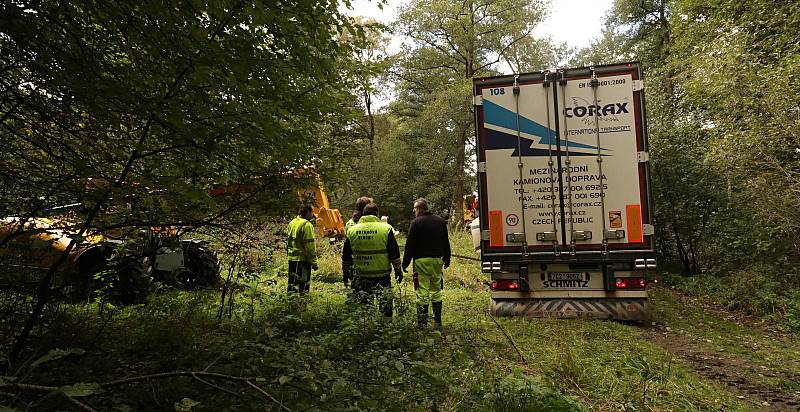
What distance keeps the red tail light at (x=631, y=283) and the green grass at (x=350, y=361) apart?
1.89 ft

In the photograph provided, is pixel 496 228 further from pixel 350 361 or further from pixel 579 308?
pixel 350 361

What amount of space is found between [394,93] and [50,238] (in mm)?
26620

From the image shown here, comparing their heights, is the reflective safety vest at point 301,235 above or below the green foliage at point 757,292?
above

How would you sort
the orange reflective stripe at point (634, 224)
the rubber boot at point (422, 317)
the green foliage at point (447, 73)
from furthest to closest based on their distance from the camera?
the green foliage at point (447, 73) < the orange reflective stripe at point (634, 224) < the rubber boot at point (422, 317)

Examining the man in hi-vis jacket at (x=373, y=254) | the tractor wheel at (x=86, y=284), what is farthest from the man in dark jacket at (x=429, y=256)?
the tractor wheel at (x=86, y=284)

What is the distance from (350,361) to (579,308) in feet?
13.6

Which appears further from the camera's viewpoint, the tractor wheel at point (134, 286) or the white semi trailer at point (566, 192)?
the white semi trailer at point (566, 192)

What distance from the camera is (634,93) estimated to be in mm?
6430

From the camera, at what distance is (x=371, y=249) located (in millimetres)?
6082

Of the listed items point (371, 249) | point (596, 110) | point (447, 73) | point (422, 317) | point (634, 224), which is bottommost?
point (422, 317)

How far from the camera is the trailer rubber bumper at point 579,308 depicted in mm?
6441

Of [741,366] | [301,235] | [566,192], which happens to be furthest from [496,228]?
[741,366]

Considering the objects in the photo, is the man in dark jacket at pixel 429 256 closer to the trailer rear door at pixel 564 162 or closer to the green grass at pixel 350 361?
the green grass at pixel 350 361

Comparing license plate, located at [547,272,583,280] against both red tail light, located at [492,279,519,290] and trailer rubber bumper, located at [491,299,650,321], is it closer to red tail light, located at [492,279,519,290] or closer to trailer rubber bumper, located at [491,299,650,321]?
trailer rubber bumper, located at [491,299,650,321]
